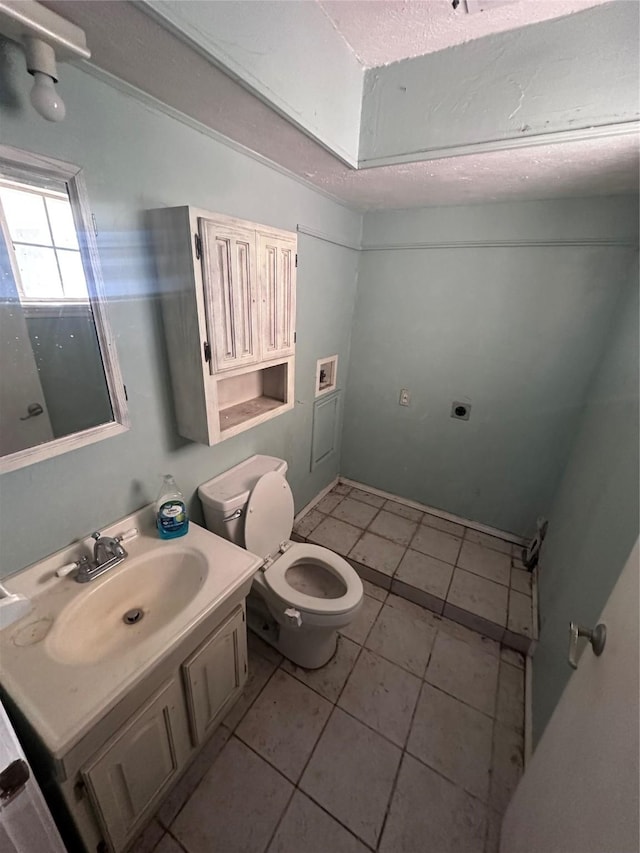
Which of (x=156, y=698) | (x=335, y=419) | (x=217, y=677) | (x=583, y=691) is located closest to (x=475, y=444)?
(x=335, y=419)

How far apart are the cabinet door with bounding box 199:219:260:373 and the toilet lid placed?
583 mm

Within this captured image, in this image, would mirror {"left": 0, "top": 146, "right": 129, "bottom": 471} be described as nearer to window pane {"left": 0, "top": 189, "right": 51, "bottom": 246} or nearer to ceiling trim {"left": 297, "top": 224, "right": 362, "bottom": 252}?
window pane {"left": 0, "top": 189, "right": 51, "bottom": 246}

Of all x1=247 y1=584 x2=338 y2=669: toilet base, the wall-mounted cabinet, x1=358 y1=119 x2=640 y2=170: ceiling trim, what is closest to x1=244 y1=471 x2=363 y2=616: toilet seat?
x1=247 y1=584 x2=338 y2=669: toilet base

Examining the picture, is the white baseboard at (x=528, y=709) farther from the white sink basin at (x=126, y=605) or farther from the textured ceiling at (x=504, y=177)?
the textured ceiling at (x=504, y=177)

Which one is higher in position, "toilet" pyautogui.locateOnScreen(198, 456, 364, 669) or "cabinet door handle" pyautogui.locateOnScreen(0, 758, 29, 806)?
"cabinet door handle" pyautogui.locateOnScreen(0, 758, 29, 806)

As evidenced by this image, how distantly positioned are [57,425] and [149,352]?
1.13 ft

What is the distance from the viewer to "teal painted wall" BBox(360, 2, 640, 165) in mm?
867

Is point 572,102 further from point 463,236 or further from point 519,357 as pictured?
point 519,357

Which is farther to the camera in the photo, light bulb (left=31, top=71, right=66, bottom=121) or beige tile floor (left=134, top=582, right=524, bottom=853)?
beige tile floor (left=134, top=582, right=524, bottom=853)

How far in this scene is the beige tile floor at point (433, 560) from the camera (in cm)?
172

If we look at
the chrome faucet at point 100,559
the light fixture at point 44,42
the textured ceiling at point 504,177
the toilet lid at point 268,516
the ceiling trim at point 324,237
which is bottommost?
the toilet lid at point 268,516

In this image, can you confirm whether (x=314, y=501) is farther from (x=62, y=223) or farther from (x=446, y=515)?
(x=62, y=223)

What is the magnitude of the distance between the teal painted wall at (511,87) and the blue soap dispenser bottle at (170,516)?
57.5 inches

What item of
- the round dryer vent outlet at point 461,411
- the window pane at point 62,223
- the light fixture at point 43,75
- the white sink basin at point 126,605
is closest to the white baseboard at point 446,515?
the round dryer vent outlet at point 461,411
